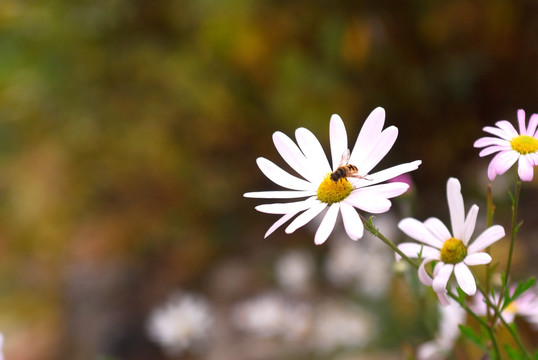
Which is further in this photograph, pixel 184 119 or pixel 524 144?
pixel 184 119

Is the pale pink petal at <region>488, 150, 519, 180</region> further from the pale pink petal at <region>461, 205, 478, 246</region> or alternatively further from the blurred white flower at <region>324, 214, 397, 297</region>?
the blurred white flower at <region>324, 214, 397, 297</region>

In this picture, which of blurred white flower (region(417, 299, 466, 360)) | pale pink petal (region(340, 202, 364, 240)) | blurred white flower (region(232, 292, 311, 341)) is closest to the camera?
pale pink petal (region(340, 202, 364, 240))

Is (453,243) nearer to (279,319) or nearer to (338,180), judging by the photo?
(338,180)

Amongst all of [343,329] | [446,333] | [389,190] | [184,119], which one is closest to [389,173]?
[389,190]

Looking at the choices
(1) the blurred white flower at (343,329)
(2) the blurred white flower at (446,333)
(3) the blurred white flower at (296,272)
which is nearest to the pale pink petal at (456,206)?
(2) the blurred white flower at (446,333)

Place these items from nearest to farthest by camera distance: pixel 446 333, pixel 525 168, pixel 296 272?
pixel 525 168 < pixel 446 333 < pixel 296 272

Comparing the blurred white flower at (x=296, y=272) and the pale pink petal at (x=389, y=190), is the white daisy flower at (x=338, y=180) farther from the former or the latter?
the blurred white flower at (x=296, y=272)

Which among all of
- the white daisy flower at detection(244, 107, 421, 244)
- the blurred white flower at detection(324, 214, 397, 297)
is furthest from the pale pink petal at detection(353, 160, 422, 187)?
the blurred white flower at detection(324, 214, 397, 297)
